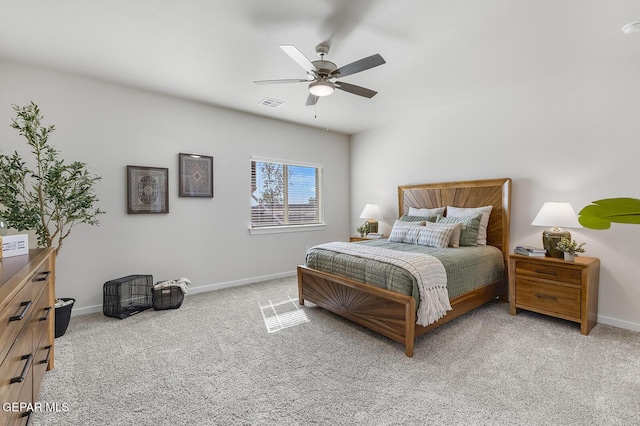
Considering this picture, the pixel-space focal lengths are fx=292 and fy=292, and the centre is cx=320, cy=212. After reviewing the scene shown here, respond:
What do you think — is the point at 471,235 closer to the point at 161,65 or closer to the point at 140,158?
the point at 161,65

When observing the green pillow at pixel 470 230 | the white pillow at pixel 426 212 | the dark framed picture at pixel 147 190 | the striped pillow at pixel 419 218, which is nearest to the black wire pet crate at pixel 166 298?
the dark framed picture at pixel 147 190

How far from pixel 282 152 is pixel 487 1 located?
341cm

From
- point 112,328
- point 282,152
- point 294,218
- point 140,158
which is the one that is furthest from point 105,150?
point 294,218

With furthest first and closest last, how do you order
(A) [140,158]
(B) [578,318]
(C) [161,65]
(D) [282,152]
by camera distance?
1. (D) [282,152]
2. (A) [140,158]
3. (C) [161,65]
4. (B) [578,318]

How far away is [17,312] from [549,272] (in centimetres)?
399

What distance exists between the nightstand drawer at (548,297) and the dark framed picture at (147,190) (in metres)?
4.31

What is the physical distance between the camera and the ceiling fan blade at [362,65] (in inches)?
85.1

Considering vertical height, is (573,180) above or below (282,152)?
below

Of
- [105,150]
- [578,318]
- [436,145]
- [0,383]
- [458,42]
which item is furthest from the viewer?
[436,145]

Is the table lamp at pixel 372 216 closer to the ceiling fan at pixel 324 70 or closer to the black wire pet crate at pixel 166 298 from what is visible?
the ceiling fan at pixel 324 70

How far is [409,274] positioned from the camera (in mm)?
2432

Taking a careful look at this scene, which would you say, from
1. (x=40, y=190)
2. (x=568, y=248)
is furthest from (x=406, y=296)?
(x=40, y=190)

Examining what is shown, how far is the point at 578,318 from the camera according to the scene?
2738mm

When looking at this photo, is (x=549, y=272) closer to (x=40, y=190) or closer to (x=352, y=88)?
(x=352, y=88)
